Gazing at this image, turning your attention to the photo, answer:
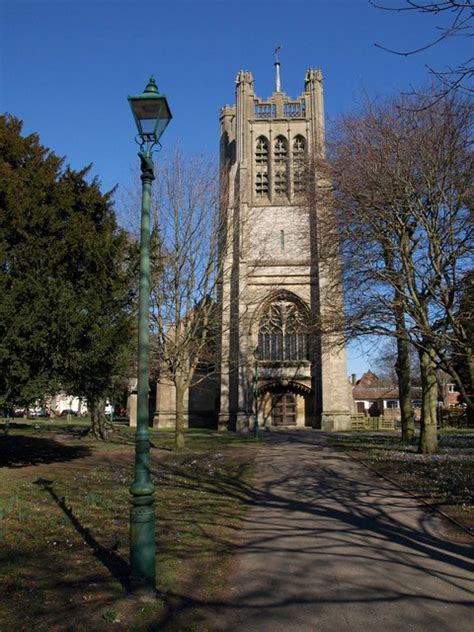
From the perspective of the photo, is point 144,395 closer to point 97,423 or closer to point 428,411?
point 428,411

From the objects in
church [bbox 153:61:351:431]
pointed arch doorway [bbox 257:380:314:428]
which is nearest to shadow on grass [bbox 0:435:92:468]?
church [bbox 153:61:351:431]

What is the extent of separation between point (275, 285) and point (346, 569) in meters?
32.6

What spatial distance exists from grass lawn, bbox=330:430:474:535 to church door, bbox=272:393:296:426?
59.1 feet

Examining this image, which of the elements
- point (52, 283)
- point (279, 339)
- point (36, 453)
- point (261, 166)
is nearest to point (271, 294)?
point (279, 339)

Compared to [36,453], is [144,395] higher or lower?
higher

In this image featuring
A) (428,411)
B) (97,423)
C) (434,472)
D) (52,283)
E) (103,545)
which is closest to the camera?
(103,545)

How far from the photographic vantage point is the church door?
38781mm

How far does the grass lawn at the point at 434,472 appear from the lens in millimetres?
9939

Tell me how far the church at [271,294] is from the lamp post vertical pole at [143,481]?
863 inches

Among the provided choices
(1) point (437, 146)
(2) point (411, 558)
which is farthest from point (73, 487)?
(1) point (437, 146)

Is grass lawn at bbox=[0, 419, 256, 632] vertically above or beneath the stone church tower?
beneath

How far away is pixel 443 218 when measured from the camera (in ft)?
41.5

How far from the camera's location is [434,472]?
44.5 ft

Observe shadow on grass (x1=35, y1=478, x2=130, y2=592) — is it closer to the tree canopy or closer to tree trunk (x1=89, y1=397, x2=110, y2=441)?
the tree canopy
